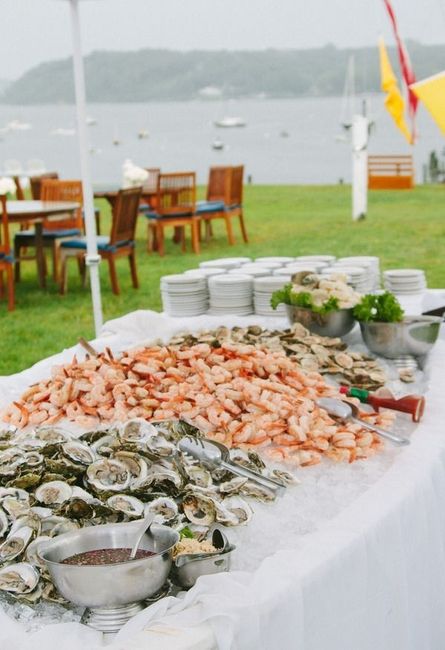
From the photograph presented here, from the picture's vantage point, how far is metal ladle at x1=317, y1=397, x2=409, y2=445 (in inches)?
86.7

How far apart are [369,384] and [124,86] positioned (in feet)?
342

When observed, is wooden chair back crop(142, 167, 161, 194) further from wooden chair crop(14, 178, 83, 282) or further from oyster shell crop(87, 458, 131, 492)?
oyster shell crop(87, 458, 131, 492)

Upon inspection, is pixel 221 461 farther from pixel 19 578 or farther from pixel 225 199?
pixel 225 199

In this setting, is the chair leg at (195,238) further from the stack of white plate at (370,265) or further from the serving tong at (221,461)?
the serving tong at (221,461)

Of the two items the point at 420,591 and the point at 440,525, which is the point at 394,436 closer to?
the point at 440,525

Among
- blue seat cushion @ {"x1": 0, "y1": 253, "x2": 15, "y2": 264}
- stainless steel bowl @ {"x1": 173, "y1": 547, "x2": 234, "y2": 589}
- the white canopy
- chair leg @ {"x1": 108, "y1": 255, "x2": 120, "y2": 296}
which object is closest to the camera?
stainless steel bowl @ {"x1": 173, "y1": 547, "x2": 234, "y2": 589}

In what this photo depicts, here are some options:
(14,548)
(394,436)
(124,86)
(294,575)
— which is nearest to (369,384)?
(394,436)

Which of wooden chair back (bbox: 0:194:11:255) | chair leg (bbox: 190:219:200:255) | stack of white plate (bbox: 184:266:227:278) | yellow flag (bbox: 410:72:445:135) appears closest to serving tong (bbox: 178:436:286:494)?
yellow flag (bbox: 410:72:445:135)

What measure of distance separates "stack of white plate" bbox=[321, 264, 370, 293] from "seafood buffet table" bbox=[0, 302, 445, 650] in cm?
128

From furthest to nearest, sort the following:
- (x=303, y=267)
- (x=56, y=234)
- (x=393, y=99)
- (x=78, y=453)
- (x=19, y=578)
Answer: (x=393, y=99)
(x=56, y=234)
(x=303, y=267)
(x=78, y=453)
(x=19, y=578)

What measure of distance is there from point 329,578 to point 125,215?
6217mm

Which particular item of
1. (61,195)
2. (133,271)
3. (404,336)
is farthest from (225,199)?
(404,336)

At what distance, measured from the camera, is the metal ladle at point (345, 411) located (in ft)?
7.22

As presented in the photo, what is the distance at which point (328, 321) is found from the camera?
10.1 ft
